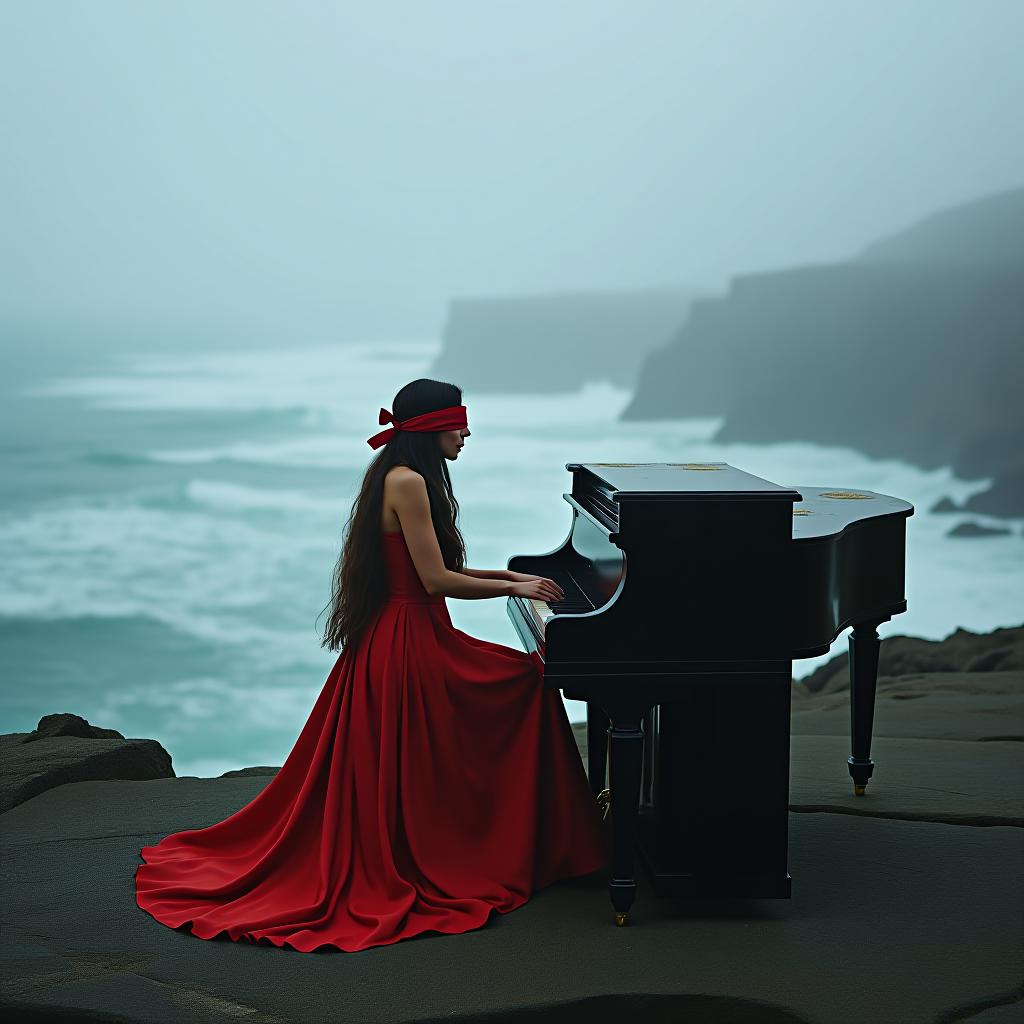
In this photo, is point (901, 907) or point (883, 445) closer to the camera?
point (901, 907)

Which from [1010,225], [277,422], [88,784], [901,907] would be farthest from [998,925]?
[277,422]

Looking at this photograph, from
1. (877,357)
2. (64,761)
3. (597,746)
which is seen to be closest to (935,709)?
(597,746)

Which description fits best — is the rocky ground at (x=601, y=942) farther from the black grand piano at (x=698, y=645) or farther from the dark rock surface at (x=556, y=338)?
the dark rock surface at (x=556, y=338)

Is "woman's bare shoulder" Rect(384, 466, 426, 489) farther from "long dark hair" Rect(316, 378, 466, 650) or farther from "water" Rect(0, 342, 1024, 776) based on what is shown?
"water" Rect(0, 342, 1024, 776)

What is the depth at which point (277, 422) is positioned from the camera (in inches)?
551

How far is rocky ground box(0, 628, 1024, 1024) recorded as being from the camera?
9.36 ft

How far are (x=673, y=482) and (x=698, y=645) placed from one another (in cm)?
41

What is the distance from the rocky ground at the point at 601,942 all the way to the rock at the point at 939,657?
2755mm

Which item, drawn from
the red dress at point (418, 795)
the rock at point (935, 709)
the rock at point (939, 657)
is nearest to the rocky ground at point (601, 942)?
the red dress at point (418, 795)

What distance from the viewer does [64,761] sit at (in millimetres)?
4578

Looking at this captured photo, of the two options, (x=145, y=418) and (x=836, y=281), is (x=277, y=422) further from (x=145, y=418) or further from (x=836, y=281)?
(x=836, y=281)

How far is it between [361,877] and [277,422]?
1107 centimetres

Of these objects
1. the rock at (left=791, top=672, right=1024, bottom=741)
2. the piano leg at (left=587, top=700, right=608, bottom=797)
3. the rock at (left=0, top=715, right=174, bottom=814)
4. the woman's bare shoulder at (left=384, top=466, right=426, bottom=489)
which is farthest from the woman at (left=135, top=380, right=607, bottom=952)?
the rock at (left=791, top=672, right=1024, bottom=741)

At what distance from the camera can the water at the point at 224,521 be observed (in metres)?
12.6
